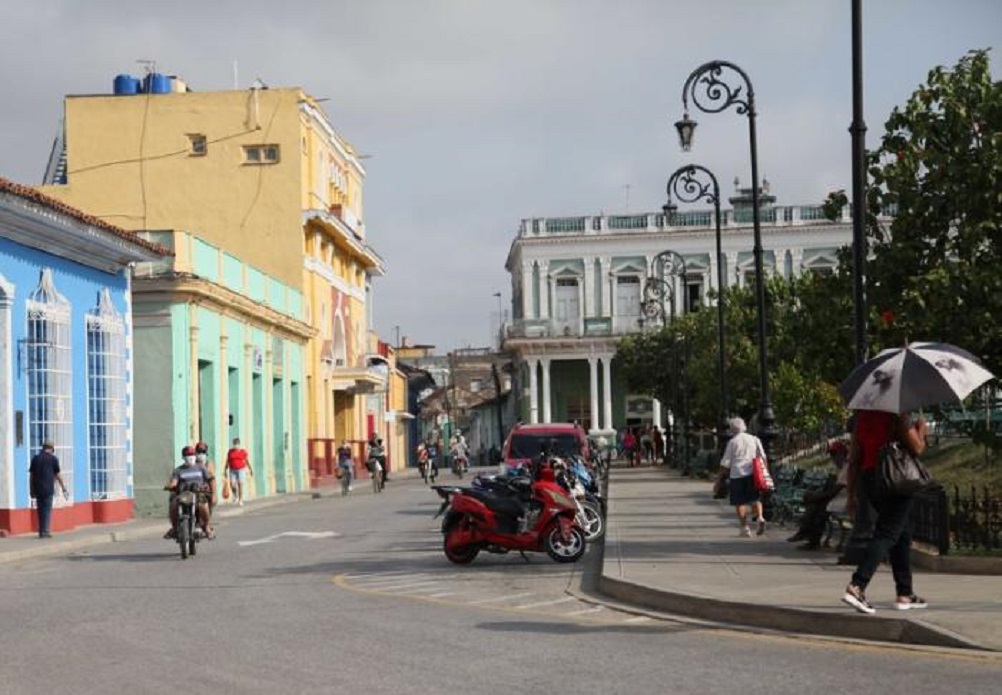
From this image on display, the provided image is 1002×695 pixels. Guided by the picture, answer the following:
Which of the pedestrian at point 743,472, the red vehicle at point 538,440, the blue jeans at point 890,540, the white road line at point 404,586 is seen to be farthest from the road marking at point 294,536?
the blue jeans at point 890,540

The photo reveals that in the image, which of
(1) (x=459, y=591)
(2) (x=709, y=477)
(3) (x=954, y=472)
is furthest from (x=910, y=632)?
(2) (x=709, y=477)

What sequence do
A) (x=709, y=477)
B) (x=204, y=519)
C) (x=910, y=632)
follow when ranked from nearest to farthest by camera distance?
1. (x=910, y=632)
2. (x=204, y=519)
3. (x=709, y=477)

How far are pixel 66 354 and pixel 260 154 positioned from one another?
29.5 m

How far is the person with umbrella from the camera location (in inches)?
490

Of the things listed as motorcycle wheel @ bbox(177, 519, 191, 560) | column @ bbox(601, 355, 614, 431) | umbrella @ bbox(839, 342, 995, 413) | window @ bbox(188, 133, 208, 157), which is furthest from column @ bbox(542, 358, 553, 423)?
umbrella @ bbox(839, 342, 995, 413)

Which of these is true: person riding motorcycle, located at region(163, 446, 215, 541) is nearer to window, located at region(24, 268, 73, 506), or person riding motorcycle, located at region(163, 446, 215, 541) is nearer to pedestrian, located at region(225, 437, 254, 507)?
window, located at region(24, 268, 73, 506)

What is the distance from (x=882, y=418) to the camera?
12805mm

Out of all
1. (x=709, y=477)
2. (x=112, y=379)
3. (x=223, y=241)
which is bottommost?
(x=709, y=477)

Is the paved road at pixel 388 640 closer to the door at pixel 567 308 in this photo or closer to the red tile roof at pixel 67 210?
the red tile roof at pixel 67 210

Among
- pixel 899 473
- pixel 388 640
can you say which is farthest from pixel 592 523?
pixel 899 473

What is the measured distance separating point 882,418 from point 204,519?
541 inches

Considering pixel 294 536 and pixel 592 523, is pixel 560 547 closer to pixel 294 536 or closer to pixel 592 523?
pixel 592 523

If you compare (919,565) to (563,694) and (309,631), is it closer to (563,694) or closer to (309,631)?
(309,631)

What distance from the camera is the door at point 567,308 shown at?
91.6 meters
